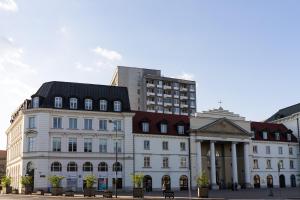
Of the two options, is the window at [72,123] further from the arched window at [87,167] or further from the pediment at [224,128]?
the pediment at [224,128]

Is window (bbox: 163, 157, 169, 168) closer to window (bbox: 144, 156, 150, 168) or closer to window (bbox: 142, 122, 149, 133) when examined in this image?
window (bbox: 144, 156, 150, 168)

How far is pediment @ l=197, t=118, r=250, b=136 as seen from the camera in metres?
86.2

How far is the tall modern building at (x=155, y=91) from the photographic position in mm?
132000

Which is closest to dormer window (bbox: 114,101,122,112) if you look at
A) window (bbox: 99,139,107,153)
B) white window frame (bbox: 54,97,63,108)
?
window (bbox: 99,139,107,153)

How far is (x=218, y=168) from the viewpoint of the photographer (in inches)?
3509

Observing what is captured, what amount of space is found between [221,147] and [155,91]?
48.2 m

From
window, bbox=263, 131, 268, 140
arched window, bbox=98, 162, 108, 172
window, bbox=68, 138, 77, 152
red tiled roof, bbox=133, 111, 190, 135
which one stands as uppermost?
red tiled roof, bbox=133, 111, 190, 135

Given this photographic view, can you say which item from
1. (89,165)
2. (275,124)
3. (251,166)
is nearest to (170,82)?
(275,124)

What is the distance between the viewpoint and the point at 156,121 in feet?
283

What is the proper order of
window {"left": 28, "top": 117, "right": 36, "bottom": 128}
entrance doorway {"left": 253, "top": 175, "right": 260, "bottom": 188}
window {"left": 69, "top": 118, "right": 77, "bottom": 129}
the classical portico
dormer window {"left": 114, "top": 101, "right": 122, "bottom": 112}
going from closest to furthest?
window {"left": 28, "top": 117, "right": 36, "bottom": 128} → window {"left": 69, "top": 118, "right": 77, "bottom": 129} → dormer window {"left": 114, "top": 101, "right": 122, "bottom": 112} → the classical portico → entrance doorway {"left": 253, "top": 175, "right": 260, "bottom": 188}

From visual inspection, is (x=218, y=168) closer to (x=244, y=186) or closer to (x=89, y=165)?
(x=244, y=186)

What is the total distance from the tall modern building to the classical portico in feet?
148

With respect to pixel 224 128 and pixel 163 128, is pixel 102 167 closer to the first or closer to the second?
pixel 163 128

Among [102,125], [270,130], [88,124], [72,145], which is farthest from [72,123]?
[270,130]
